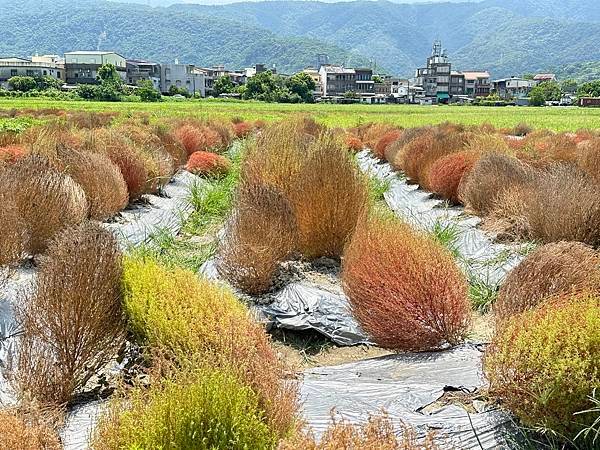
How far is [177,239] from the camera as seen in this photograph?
9.30 meters

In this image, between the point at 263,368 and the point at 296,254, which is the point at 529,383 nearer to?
the point at 263,368

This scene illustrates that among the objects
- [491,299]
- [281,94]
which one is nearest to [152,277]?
[491,299]

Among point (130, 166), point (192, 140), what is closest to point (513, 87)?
point (192, 140)

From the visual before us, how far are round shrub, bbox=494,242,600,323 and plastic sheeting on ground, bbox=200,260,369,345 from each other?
1409 mm

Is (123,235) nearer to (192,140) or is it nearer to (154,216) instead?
(154,216)

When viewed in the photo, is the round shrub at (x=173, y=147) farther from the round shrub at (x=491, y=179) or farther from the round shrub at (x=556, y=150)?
the round shrub at (x=556, y=150)

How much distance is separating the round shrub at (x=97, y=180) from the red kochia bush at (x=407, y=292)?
492 centimetres

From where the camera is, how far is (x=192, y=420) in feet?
8.95

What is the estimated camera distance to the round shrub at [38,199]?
22.7ft

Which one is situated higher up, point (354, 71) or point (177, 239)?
point (354, 71)

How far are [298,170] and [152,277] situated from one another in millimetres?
3970

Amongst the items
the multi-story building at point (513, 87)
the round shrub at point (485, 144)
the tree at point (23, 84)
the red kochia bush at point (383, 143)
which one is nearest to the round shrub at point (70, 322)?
the round shrub at point (485, 144)

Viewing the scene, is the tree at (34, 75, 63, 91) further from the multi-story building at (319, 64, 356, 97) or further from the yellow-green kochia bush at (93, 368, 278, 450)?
the yellow-green kochia bush at (93, 368, 278, 450)

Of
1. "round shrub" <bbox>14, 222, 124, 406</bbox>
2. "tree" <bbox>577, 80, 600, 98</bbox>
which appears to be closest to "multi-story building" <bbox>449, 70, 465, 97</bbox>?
"tree" <bbox>577, 80, 600, 98</bbox>
